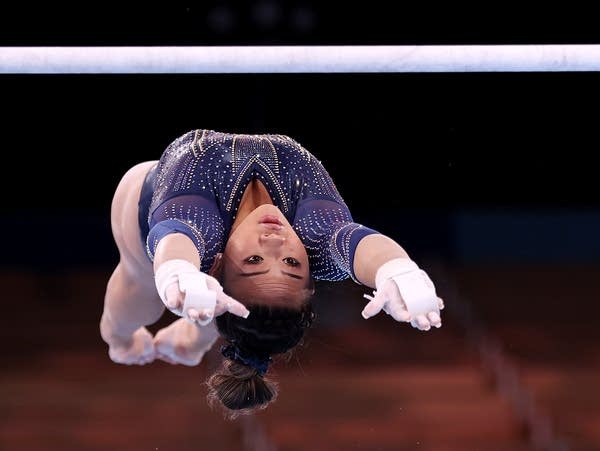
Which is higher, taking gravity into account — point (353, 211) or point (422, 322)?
point (353, 211)

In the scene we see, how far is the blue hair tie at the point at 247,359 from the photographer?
6.31 feet

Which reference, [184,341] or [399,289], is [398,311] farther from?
[184,341]

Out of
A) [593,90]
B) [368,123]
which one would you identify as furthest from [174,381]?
[593,90]

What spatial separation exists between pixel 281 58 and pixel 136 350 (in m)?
1.04

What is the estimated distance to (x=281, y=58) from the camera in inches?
77.7

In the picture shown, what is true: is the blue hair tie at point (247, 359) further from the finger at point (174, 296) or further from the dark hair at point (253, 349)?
the finger at point (174, 296)

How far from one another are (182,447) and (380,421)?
711mm

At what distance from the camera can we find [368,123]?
341 centimetres

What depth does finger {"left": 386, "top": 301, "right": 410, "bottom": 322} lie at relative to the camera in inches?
61.3

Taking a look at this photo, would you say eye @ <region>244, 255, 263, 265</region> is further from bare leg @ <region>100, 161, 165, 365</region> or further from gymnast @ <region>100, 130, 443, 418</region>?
bare leg @ <region>100, 161, 165, 365</region>

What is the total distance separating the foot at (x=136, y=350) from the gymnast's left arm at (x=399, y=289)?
1061 mm

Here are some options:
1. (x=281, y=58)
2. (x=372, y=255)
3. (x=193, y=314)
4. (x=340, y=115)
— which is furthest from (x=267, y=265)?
(x=340, y=115)

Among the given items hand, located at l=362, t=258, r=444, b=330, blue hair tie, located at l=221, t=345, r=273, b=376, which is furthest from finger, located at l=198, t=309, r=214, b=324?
blue hair tie, located at l=221, t=345, r=273, b=376
